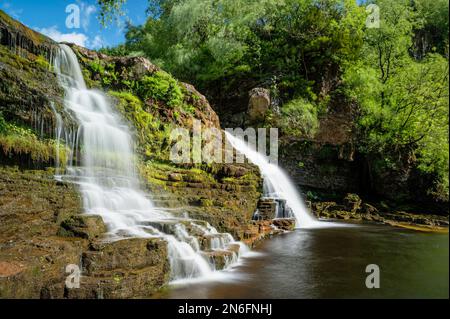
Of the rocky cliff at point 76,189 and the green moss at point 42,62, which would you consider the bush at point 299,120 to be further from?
the green moss at point 42,62

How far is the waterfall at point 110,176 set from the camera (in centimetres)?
695

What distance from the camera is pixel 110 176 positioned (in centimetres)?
1011

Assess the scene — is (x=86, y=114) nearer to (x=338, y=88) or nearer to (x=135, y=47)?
(x=338, y=88)

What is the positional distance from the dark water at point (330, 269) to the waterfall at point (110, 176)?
93 cm

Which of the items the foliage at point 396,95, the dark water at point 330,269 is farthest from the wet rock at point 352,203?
the dark water at point 330,269

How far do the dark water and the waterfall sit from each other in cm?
93

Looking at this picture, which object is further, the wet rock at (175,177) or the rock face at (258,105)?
the rock face at (258,105)

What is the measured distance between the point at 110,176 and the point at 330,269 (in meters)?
6.84

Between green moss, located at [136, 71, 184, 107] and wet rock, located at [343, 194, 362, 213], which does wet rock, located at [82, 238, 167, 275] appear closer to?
green moss, located at [136, 71, 184, 107]

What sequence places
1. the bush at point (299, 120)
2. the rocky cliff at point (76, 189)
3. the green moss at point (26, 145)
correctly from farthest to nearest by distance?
the bush at point (299, 120) < the green moss at point (26, 145) < the rocky cliff at point (76, 189)

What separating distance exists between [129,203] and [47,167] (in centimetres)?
238

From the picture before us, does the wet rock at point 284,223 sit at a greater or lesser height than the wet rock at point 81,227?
lesser

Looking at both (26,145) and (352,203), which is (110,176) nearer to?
(26,145)
